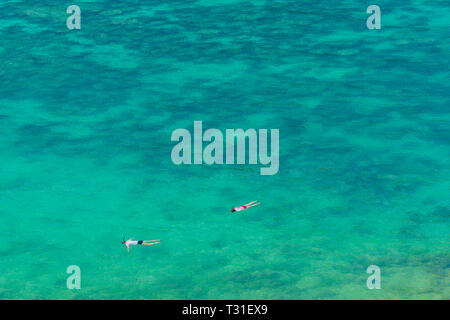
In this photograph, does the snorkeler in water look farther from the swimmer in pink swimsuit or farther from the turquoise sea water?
the swimmer in pink swimsuit

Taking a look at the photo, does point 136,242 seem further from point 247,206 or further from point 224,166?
point 224,166

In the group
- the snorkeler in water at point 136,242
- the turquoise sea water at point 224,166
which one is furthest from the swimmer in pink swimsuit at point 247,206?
the snorkeler in water at point 136,242

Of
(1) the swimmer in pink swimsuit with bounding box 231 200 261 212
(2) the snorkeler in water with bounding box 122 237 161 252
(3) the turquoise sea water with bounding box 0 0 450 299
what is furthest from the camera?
(1) the swimmer in pink swimsuit with bounding box 231 200 261 212

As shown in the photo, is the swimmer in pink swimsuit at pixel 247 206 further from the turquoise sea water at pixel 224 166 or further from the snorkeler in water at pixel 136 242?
the snorkeler in water at pixel 136 242

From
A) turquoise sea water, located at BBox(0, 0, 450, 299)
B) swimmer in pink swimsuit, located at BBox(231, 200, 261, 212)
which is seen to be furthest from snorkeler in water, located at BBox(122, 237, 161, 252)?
swimmer in pink swimsuit, located at BBox(231, 200, 261, 212)

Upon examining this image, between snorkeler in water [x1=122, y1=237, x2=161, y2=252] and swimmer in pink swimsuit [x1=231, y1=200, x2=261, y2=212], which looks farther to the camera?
swimmer in pink swimsuit [x1=231, y1=200, x2=261, y2=212]

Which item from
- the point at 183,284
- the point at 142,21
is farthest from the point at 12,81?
the point at 183,284

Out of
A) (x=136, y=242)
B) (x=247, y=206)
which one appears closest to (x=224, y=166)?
(x=247, y=206)

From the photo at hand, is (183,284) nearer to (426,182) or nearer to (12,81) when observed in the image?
(426,182)
